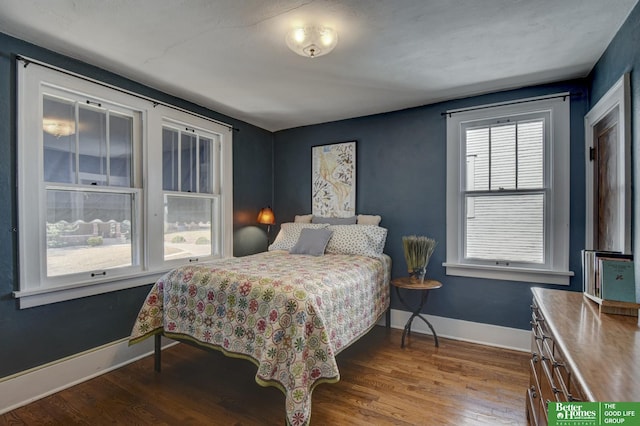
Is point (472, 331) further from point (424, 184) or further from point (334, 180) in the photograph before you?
point (334, 180)

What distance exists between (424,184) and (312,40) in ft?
6.73

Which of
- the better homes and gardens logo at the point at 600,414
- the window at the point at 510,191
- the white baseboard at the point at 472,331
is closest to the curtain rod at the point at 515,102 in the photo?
the window at the point at 510,191

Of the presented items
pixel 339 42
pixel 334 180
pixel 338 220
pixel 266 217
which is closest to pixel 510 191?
pixel 338 220

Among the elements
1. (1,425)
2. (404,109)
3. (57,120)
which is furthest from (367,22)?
(1,425)

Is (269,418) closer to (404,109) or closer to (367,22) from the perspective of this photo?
(367,22)

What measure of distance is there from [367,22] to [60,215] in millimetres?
2595

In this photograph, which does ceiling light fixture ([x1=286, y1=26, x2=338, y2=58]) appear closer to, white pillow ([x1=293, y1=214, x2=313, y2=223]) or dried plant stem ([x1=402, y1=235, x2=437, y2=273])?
dried plant stem ([x1=402, y1=235, x2=437, y2=273])

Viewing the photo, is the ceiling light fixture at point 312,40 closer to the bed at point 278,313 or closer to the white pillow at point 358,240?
the bed at point 278,313

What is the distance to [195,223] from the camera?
3.53 meters

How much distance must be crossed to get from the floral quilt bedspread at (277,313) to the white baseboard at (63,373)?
1.37 feet

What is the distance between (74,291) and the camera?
2.44 m

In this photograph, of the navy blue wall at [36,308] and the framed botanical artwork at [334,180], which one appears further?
the framed botanical artwork at [334,180]

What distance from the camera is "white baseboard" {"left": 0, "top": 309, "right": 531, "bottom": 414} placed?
2131 mm

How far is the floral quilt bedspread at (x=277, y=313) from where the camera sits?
5.95 ft
